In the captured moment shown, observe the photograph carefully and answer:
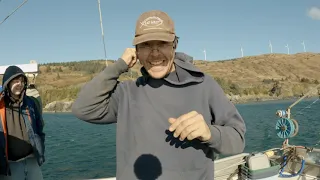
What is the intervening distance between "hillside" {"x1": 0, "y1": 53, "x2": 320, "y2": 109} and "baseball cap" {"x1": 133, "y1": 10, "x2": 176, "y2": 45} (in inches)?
3037

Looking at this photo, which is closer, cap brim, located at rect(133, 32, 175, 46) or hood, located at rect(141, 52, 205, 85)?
cap brim, located at rect(133, 32, 175, 46)

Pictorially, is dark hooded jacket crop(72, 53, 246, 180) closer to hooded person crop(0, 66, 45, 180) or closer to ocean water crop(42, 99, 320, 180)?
hooded person crop(0, 66, 45, 180)

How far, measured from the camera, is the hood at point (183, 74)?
6.20ft

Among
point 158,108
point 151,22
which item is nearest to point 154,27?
point 151,22

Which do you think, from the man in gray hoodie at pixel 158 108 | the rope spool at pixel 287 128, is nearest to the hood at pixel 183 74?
the man in gray hoodie at pixel 158 108

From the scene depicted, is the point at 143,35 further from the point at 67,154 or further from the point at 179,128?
the point at 67,154

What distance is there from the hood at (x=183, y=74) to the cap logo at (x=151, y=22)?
293 mm

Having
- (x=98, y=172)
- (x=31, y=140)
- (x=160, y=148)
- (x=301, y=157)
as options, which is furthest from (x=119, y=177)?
(x=98, y=172)

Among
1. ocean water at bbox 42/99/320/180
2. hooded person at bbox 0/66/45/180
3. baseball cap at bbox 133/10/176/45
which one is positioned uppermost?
baseball cap at bbox 133/10/176/45

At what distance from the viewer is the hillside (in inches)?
3792

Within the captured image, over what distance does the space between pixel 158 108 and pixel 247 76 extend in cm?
12396

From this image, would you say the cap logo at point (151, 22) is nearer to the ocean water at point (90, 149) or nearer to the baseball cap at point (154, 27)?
the baseball cap at point (154, 27)

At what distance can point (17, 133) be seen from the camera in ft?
15.0

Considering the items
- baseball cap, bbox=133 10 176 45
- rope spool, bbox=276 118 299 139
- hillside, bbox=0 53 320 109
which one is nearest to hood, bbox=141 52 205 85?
baseball cap, bbox=133 10 176 45
